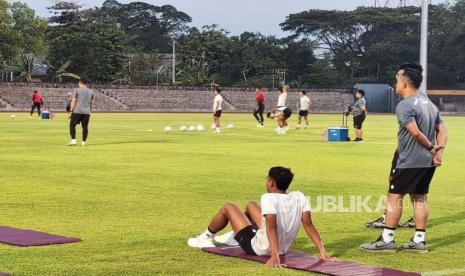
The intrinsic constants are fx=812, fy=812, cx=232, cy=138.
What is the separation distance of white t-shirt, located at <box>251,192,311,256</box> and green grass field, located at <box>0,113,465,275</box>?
0.24 m

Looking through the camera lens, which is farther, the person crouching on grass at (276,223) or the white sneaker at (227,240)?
the white sneaker at (227,240)

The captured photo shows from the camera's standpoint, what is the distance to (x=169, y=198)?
1255 centimetres

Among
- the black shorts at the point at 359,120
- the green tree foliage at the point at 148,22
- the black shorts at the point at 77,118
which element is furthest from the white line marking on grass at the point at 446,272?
the green tree foliage at the point at 148,22

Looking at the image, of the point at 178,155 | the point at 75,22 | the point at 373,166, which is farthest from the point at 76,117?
the point at 75,22

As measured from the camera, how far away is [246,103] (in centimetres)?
8625

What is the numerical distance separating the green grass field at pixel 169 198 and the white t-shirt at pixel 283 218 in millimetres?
244

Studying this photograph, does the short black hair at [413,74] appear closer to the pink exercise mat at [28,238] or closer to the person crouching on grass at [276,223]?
the person crouching on grass at [276,223]

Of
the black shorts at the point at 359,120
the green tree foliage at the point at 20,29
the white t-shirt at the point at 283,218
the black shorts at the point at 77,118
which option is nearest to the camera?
the white t-shirt at the point at 283,218

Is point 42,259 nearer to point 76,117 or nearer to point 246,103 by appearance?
point 76,117

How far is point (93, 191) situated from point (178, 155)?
7.81 m

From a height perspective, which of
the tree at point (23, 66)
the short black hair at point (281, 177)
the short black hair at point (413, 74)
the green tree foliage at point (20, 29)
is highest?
the green tree foliage at point (20, 29)

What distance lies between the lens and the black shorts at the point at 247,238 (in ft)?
26.1

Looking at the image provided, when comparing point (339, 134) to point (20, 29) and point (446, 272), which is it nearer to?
point (446, 272)

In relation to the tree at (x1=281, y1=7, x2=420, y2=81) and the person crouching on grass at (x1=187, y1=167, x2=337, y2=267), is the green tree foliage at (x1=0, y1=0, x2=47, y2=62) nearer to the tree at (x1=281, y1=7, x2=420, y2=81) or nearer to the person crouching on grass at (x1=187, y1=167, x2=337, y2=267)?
the tree at (x1=281, y1=7, x2=420, y2=81)
